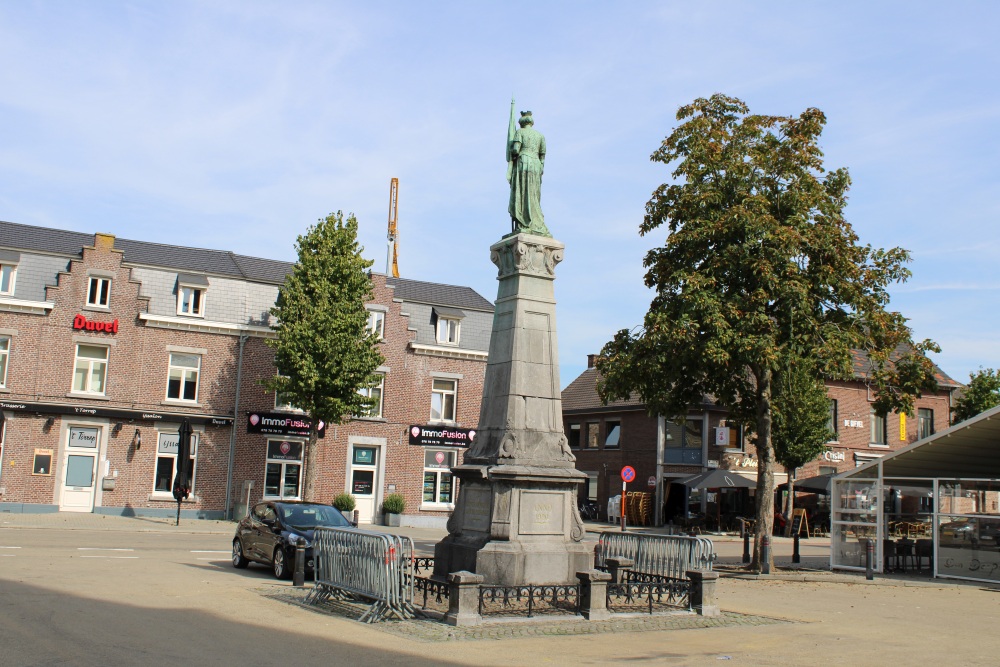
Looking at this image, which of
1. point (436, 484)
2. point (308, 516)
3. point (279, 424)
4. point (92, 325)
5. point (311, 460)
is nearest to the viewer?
point (308, 516)

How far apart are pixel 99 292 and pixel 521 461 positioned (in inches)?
958

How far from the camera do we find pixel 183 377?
3409 cm

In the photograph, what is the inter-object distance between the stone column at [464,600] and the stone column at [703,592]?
3637mm

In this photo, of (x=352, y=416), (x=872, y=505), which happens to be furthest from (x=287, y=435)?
(x=872, y=505)

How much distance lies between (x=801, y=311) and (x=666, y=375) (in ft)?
11.0

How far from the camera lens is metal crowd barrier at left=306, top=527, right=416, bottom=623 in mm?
12008

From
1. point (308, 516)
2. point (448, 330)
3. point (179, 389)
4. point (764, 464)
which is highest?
point (448, 330)

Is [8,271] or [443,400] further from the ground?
[8,271]

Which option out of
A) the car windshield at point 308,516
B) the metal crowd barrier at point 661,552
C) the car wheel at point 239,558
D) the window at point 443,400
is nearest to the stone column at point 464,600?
the metal crowd barrier at point 661,552

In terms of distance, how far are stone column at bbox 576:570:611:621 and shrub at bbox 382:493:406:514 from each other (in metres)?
23.9

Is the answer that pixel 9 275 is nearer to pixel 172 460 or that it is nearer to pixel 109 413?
pixel 109 413

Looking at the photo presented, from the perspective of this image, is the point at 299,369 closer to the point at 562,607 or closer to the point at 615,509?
the point at 615,509

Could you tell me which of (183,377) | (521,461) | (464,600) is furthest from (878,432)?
(464,600)

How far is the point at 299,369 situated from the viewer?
31828 millimetres
